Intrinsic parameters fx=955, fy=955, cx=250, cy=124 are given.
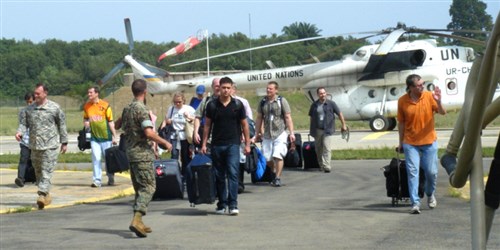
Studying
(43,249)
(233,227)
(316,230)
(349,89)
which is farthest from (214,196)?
(349,89)

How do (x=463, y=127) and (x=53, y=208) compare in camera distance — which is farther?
(x=53, y=208)

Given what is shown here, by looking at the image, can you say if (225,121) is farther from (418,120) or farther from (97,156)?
(97,156)

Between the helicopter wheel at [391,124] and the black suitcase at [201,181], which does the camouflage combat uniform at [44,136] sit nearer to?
the black suitcase at [201,181]

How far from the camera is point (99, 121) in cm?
1597

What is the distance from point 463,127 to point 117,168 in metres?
11.1

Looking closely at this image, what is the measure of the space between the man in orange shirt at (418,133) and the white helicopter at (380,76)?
2155 cm

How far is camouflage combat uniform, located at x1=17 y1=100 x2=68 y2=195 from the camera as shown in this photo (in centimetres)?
1300

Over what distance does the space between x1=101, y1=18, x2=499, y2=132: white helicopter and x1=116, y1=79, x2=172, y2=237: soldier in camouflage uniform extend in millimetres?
23352

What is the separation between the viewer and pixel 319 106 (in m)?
18.9

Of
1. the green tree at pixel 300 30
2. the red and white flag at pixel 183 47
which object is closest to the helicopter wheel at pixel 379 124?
the red and white flag at pixel 183 47

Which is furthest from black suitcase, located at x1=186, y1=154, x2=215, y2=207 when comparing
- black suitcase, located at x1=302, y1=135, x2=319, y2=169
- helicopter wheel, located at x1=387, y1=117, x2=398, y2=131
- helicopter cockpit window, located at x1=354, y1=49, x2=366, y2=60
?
helicopter cockpit window, located at x1=354, y1=49, x2=366, y2=60

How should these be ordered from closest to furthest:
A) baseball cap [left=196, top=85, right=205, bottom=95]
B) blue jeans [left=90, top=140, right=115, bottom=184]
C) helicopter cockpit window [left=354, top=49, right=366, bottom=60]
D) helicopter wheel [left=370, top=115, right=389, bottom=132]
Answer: baseball cap [left=196, top=85, right=205, bottom=95] → blue jeans [left=90, top=140, right=115, bottom=184] → helicopter wheel [left=370, top=115, right=389, bottom=132] → helicopter cockpit window [left=354, top=49, right=366, bottom=60]

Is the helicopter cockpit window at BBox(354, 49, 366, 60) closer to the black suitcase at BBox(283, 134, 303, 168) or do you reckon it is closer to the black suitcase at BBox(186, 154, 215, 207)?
the black suitcase at BBox(283, 134, 303, 168)

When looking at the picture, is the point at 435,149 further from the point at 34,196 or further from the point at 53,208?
the point at 34,196
